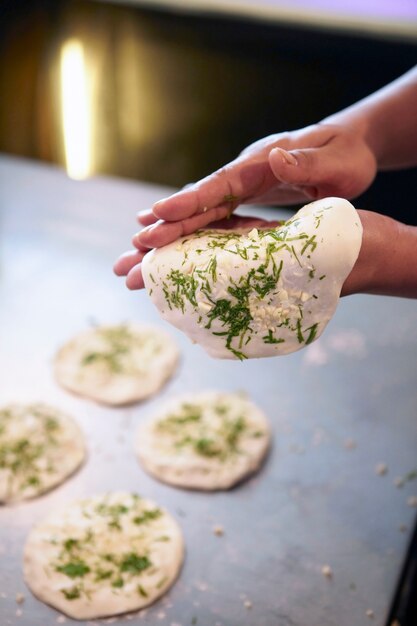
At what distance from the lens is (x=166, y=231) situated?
1462mm

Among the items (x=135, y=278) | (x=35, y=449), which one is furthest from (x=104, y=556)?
(x=135, y=278)

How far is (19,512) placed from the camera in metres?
1.92

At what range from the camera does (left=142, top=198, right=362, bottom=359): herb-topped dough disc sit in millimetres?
1332

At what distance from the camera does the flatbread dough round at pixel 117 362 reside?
2.27m

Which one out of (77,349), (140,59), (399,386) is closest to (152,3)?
(140,59)

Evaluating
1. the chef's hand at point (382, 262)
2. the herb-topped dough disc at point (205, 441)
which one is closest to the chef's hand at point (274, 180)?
the chef's hand at point (382, 262)

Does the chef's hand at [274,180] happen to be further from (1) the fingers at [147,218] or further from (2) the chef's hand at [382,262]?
(2) the chef's hand at [382,262]

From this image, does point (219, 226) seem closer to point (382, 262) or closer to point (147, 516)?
point (382, 262)

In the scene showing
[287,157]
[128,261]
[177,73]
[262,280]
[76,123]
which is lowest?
[76,123]

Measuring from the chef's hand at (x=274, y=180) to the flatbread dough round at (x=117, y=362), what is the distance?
2.47 ft

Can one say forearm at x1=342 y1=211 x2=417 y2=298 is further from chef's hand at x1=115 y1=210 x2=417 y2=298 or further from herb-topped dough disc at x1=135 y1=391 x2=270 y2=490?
herb-topped dough disc at x1=135 y1=391 x2=270 y2=490

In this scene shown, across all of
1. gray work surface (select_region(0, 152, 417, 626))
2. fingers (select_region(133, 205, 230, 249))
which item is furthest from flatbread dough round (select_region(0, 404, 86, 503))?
fingers (select_region(133, 205, 230, 249))

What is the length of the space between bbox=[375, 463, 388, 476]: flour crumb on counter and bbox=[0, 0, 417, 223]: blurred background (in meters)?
1.32

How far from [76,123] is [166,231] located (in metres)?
1.79
